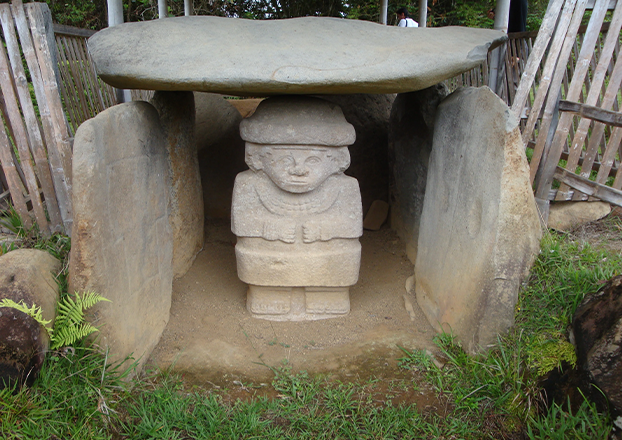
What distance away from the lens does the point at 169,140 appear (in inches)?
129

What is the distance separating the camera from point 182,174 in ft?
11.4

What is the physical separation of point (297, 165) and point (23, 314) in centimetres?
154

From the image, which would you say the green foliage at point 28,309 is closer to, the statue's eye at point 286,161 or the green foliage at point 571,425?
the statue's eye at point 286,161

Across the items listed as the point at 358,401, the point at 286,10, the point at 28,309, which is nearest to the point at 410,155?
the point at 358,401

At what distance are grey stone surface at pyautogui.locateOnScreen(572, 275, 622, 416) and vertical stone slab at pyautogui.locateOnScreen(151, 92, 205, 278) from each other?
8.16ft

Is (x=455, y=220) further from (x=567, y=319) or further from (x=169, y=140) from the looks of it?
(x=169, y=140)

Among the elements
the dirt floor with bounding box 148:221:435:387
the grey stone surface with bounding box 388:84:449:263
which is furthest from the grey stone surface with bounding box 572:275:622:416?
the grey stone surface with bounding box 388:84:449:263

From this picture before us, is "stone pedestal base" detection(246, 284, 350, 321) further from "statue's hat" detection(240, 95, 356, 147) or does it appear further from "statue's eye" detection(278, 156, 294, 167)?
"statue's hat" detection(240, 95, 356, 147)

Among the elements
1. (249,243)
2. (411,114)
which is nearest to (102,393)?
(249,243)

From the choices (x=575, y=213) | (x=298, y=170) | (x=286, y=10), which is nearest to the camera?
(x=298, y=170)

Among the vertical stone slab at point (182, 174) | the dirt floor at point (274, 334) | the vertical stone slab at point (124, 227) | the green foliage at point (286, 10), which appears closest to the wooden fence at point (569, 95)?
the dirt floor at point (274, 334)

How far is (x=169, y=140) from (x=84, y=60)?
1.80 metres

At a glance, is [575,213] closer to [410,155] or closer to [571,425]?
[410,155]

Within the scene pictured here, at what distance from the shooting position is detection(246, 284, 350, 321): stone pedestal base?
3152mm
